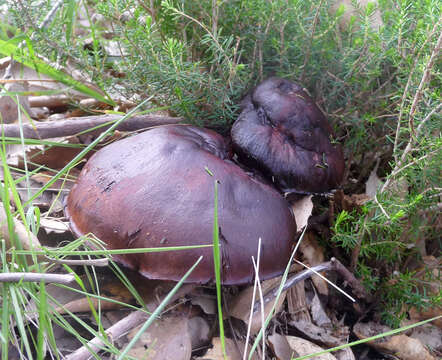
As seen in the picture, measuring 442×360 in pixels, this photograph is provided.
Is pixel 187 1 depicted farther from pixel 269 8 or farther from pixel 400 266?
pixel 400 266

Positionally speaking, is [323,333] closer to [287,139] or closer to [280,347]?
[280,347]

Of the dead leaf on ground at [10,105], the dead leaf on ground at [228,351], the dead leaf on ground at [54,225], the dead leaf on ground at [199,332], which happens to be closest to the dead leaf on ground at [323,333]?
the dead leaf on ground at [228,351]

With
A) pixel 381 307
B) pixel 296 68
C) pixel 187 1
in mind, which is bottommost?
pixel 381 307

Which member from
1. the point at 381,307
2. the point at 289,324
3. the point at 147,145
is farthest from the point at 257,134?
the point at 381,307

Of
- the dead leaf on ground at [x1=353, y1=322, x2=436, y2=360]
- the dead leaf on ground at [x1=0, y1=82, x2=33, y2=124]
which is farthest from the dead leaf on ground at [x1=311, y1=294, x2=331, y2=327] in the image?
the dead leaf on ground at [x1=0, y1=82, x2=33, y2=124]

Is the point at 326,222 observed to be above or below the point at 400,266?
above

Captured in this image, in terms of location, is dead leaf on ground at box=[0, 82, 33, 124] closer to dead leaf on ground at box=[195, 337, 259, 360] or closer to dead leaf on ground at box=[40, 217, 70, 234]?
dead leaf on ground at box=[40, 217, 70, 234]

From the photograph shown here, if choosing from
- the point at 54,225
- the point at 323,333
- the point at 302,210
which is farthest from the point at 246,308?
the point at 54,225
